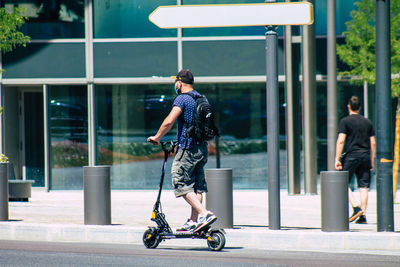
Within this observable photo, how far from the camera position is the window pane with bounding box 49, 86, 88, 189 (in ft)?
50.8

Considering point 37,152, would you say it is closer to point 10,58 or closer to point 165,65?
point 10,58

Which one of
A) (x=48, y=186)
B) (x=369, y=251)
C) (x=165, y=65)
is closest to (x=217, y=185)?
(x=369, y=251)

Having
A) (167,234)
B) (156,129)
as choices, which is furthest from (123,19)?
(167,234)

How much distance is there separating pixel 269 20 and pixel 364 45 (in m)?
5.49

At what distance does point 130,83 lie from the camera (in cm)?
1525

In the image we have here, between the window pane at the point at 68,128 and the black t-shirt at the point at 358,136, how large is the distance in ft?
23.0

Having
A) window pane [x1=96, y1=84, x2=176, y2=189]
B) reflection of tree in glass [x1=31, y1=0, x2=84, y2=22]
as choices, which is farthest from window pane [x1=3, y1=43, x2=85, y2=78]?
window pane [x1=96, y1=84, x2=176, y2=189]

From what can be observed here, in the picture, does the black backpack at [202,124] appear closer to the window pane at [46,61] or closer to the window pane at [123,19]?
→ the window pane at [123,19]

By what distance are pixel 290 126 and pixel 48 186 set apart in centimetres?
546

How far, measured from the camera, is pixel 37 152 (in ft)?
53.0

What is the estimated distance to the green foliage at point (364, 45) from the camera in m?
12.8

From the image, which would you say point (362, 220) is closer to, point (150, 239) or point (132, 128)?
point (150, 239)

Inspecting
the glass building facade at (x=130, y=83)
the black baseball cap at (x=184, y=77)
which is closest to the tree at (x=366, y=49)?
the glass building facade at (x=130, y=83)

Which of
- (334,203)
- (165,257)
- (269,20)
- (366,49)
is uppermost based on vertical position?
(366,49)
